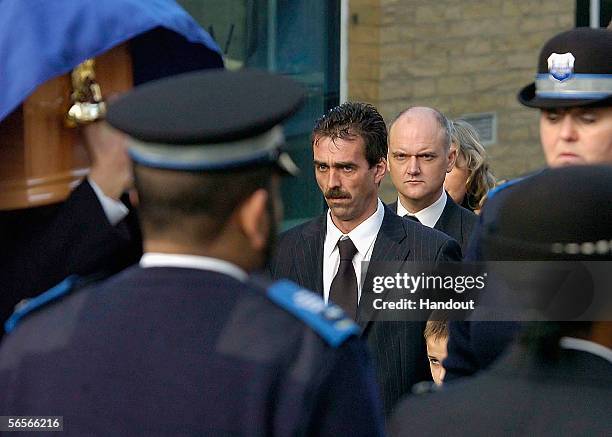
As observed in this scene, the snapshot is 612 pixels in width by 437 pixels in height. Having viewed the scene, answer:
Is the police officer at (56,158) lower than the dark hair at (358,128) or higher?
higher

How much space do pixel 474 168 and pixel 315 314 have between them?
428 cm

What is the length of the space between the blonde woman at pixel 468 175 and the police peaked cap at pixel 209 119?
4116 mm

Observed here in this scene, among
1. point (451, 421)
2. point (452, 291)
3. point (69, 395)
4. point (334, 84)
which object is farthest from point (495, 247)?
point (334, 84)

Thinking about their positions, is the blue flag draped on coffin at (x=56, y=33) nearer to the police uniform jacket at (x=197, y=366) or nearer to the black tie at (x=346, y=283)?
the police uniform jacket at (x=197, y=366)

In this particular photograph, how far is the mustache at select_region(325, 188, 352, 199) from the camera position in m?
5.50

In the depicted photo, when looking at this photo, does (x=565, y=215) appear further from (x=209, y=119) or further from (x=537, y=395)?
(x=209, y=119)

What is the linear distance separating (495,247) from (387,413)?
2.71 metres

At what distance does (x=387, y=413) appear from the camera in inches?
202

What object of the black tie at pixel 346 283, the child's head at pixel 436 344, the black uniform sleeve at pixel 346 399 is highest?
the black uniform sleeve at pixel 346 399

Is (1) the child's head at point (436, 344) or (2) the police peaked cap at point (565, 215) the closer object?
(2) the police peaked cap at point (565, 215)

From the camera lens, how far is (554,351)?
233 centimetres

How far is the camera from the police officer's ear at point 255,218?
2.38 m

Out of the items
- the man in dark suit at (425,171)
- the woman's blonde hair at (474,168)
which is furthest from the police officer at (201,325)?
the woman's blonde hair at (474,168)

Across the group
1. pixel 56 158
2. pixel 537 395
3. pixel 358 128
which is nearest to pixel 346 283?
pixel 358 128
